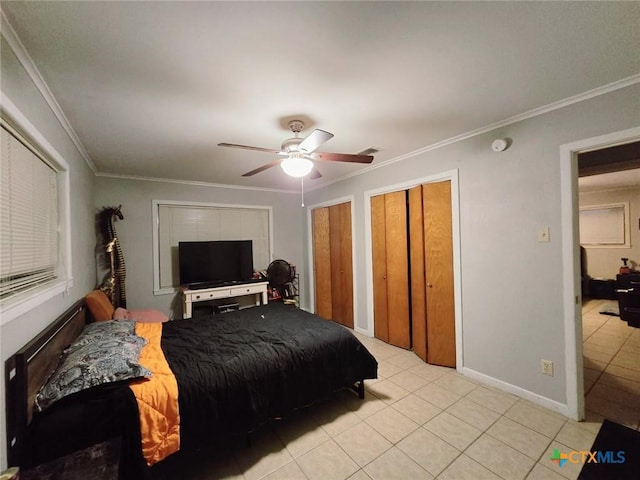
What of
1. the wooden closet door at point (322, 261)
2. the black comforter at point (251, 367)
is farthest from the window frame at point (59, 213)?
the wooden closet door at point (322, 261)

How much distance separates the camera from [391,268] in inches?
133

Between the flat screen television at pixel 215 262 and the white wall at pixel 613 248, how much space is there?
751 centimetres

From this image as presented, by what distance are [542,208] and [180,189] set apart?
4.53 meters

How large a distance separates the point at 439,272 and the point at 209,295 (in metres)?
3.21

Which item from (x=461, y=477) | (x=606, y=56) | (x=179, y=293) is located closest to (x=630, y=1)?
(x=606, y=56)

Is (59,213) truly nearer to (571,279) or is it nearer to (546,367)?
(571,279)

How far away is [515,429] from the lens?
1888mm

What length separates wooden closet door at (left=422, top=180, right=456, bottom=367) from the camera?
276 centimetres

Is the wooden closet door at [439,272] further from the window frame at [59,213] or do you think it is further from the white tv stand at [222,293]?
the window frame at [59,213]

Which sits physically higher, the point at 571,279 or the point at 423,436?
the point at 571,279

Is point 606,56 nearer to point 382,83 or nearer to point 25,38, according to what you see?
point 382,83

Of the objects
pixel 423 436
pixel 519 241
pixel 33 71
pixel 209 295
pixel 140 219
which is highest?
pixel 33 71

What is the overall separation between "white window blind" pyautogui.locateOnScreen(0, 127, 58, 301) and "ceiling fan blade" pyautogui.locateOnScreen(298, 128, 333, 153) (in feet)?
5.13

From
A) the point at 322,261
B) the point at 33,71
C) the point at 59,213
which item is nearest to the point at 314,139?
the point at 33,71
